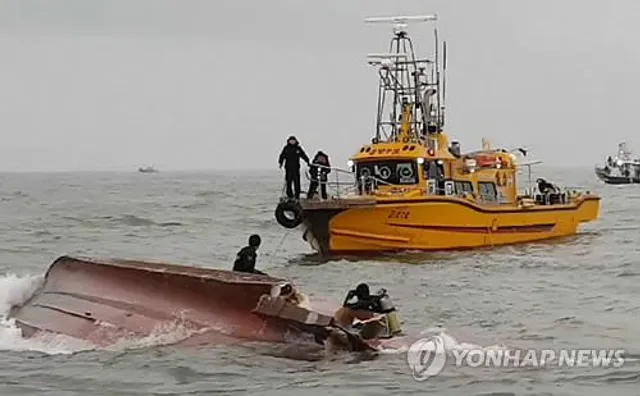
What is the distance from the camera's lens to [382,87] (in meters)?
27.0

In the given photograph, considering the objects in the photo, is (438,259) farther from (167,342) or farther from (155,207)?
(155,207)

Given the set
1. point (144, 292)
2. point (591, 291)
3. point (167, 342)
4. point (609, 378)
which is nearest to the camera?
point (609, 378)

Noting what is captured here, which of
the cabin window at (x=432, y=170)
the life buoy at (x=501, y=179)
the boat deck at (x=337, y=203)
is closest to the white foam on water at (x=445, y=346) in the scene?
the boat deck at (x=337, y=203)

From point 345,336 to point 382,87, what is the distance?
53.2 feet

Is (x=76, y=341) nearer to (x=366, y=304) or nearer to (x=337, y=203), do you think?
(x=366, y=304)

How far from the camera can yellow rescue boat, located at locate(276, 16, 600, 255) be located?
24.2m

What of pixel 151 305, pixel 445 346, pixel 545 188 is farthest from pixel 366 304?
pixel 545 188

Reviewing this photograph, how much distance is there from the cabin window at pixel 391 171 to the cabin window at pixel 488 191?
94.7 inches

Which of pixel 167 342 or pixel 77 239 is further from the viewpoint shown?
pixel 77 239

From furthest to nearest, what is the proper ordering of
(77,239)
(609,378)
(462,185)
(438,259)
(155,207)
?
1. (155,207)
2. (77,239)
3. (462,185)
4. (438,259)
5. (609,378)

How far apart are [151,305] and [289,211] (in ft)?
38.2

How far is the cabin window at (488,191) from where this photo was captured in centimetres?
2670

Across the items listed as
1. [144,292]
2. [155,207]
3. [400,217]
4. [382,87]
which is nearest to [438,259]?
[400,217]

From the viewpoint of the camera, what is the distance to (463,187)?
85.5 feet
